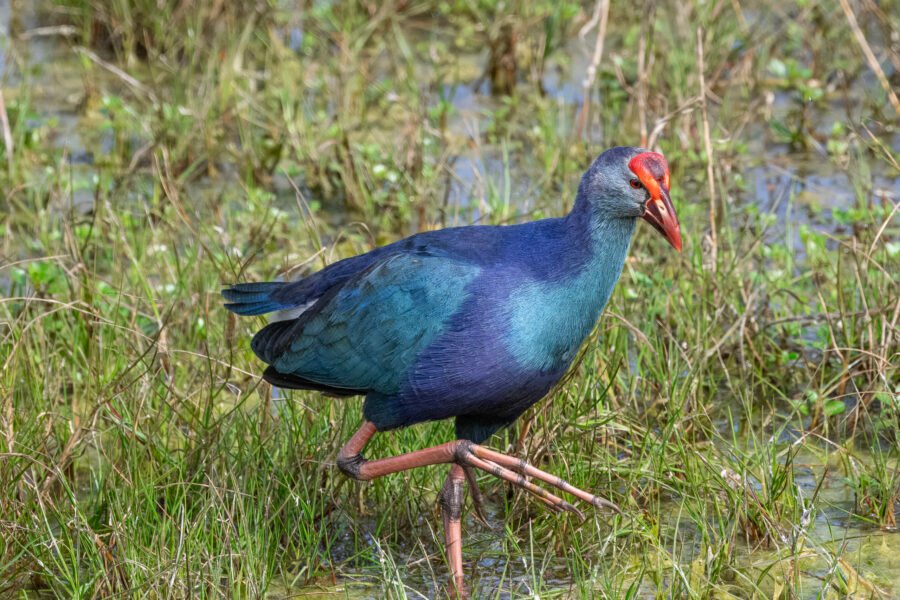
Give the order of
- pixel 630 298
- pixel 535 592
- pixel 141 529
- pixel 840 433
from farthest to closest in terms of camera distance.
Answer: pixel 630 298 → pixel 840 433 → pixel 141 529 → pixel 535 592

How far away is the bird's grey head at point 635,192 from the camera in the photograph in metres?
3.13

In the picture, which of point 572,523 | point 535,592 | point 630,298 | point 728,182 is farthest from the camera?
point 728,182

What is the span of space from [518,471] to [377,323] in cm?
48

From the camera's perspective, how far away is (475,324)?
3074mm

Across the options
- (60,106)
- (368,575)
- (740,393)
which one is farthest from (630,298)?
(60,106)

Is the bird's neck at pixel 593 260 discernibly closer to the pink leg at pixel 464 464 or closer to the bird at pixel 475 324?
the bird at pixel 475 324

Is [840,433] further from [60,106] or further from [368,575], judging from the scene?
[60,106]

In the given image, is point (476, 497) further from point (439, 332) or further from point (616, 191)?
point (616, 191)

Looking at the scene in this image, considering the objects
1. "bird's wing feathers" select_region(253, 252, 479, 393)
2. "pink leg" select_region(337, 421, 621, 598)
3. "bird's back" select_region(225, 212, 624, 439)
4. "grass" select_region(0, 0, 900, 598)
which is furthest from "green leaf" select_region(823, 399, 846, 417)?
"bird's wing feathers" select_region(253, 252, 479, 393)

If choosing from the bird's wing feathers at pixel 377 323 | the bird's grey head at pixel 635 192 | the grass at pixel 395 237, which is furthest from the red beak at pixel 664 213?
the grass at pixel 395 237

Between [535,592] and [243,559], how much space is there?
65 centimetres

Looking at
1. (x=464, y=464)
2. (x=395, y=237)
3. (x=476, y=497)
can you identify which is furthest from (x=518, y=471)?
(x=395, y=237)

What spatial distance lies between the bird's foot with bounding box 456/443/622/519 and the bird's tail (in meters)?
0.69

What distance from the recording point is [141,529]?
125 inches
